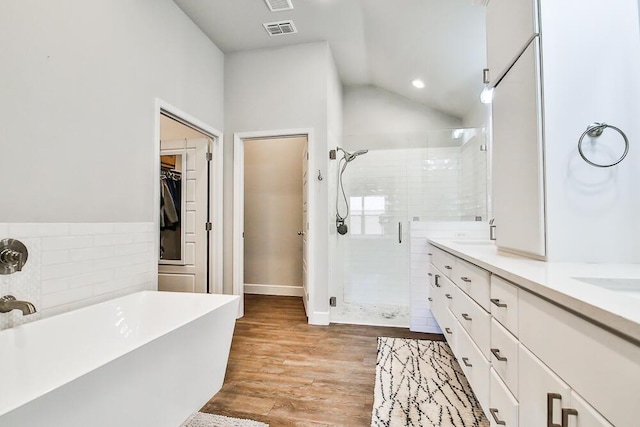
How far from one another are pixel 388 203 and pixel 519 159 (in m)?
2.45

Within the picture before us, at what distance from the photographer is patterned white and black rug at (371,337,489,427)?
5.41 ft

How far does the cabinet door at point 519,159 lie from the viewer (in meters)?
1.38

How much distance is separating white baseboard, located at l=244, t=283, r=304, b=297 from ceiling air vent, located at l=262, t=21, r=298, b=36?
3203 millimetres

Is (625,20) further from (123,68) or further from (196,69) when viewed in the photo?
(196,69)

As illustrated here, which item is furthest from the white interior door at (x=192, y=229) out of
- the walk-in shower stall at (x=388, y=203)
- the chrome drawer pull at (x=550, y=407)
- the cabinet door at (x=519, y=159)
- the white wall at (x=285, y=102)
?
the chrome drawer pull at (x=550, y=407)

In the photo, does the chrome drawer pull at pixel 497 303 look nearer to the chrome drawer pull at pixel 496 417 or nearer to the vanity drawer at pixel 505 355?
the vanity drawer at pixel 505 355

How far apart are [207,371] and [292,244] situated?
310 centimetres

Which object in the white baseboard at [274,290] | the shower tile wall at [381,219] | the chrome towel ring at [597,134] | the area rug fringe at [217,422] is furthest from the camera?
the white baseboard at [274,290]

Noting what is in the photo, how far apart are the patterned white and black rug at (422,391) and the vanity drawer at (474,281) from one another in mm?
672

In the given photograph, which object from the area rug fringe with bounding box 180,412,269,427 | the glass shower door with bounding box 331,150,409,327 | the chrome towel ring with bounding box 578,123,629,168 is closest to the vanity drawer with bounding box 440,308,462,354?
the chrome towel ring with bounding box 578,123,629,168

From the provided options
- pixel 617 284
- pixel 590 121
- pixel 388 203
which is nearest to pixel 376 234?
pixel 388 203

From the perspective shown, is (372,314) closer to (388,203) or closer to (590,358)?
(388,203)

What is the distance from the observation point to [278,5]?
2752 millimetres

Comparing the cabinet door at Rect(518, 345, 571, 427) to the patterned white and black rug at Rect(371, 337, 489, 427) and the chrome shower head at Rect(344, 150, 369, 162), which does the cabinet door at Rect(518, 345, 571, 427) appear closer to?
the patterned white and black rug at Rect(371, 337, 489, 427)
